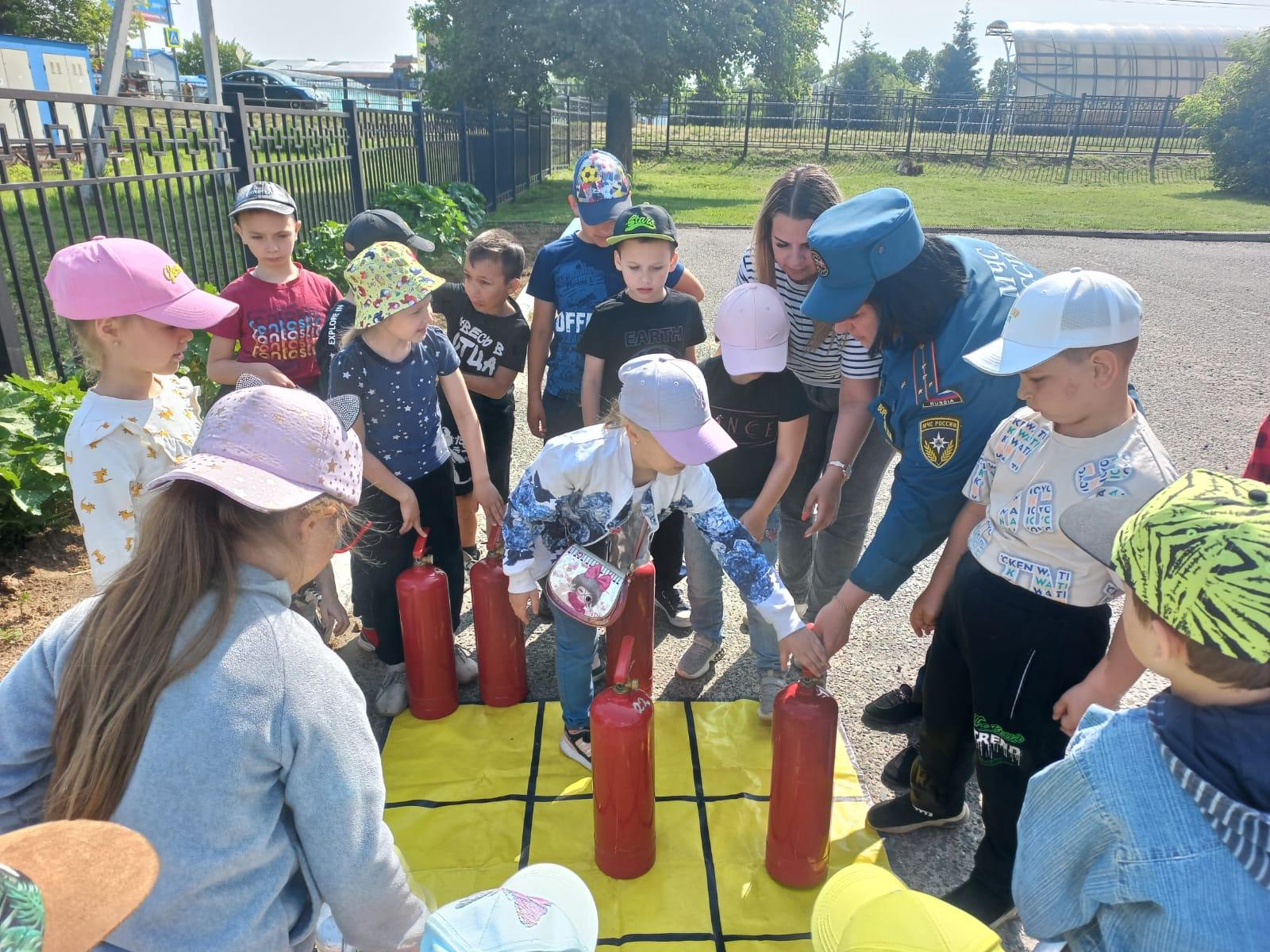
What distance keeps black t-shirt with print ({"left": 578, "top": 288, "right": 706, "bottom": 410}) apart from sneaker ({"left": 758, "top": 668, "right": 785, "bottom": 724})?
116 cm

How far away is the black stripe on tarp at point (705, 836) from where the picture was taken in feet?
6.43

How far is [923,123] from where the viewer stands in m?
28.7

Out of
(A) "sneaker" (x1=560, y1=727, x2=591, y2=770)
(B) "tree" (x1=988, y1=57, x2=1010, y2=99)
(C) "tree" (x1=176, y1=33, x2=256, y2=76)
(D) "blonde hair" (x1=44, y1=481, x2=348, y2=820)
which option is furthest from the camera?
(B) "tree" (x1=988, y1=57, x2=1010, y2=99)

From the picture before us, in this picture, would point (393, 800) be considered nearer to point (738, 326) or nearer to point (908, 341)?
point (738, 326)

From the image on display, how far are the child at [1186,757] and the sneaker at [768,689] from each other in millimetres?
1544

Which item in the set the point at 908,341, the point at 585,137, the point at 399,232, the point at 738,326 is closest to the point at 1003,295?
the point at 908,341

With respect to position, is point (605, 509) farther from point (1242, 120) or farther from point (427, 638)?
point (1242, 120)

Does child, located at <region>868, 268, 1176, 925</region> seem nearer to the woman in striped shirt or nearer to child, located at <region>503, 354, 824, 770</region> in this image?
child, located at <region>503, 354, 824, 770</region>

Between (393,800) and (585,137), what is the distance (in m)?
26.7

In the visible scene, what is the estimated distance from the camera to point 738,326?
2.39 m

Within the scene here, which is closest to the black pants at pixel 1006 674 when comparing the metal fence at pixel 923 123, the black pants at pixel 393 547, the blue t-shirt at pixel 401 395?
the black pants at pixel 393 547

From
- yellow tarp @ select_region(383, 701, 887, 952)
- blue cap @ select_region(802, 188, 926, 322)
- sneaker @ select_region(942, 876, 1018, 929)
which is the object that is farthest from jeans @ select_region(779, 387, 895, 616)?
sneaker @ select_region(942, 876, 1018, 929)

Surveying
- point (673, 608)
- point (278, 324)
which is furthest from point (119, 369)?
point (673, 608)

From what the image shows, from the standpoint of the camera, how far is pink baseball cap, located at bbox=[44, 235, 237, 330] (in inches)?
73.7
